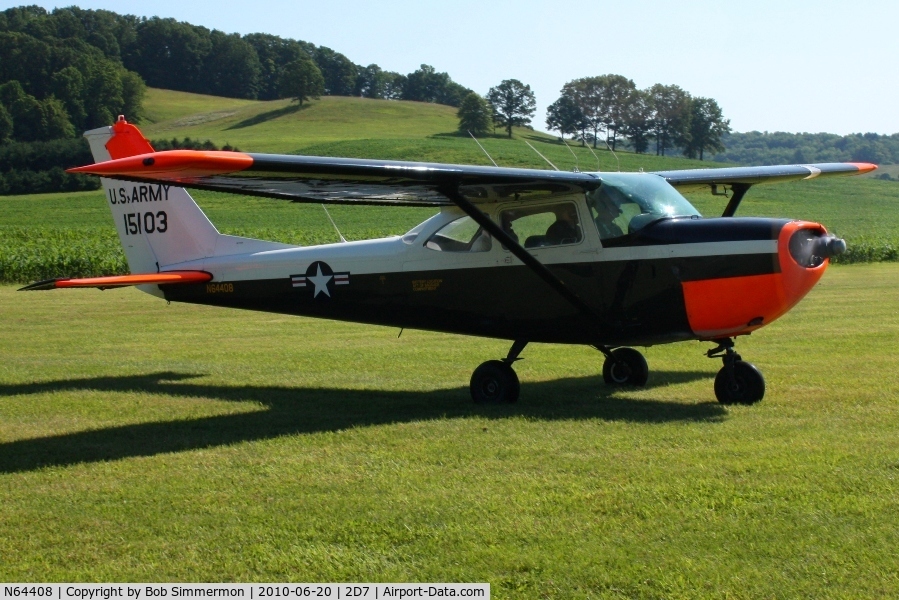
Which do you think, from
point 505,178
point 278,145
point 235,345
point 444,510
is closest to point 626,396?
point 505,178

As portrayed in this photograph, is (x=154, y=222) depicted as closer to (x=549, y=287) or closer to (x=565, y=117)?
(x=549, y=287)

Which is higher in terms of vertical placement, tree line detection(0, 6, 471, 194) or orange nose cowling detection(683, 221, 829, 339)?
tree line detection(0, 6, 471, 194)

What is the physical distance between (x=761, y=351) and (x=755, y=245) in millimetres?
4862

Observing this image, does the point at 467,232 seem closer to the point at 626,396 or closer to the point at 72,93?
the point at 626,396

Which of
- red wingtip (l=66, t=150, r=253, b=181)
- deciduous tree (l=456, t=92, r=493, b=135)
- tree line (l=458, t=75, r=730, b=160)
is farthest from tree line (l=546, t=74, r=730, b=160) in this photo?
deciduous tree (l=456, t=92, r=493, b=135)

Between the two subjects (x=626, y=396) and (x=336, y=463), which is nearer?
(x=336, y=463)

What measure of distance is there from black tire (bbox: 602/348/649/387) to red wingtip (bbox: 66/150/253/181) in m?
5.07

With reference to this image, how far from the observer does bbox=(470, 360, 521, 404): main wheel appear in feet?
32.3

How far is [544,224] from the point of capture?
9930 millimetres

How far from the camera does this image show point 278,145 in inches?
2997

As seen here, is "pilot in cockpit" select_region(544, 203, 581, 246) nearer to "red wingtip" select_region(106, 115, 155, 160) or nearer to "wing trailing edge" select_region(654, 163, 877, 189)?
"wing trailing edge" select_region(654, 163, 877, 189)

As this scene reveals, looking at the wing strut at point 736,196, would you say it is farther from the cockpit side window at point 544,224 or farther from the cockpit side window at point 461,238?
the cockpit side window at point 461,238

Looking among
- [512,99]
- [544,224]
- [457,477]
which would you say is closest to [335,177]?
[544,224]

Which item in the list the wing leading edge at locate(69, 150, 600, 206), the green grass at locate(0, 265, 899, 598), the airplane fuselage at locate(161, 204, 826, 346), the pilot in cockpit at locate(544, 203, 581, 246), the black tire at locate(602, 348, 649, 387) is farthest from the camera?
the black tire at locate(602, 348, 649, 387)
